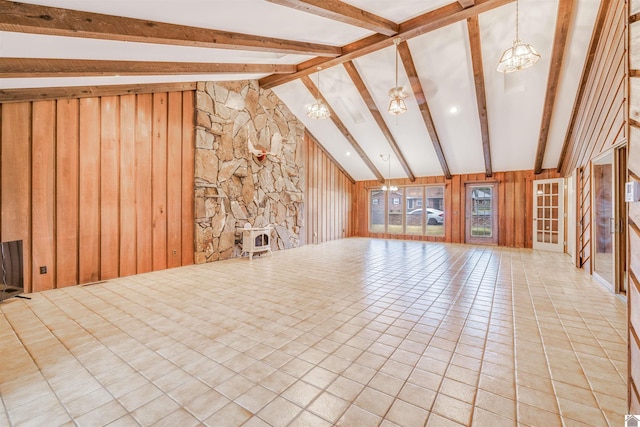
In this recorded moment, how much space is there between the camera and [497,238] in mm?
8617

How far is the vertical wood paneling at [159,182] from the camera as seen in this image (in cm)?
503

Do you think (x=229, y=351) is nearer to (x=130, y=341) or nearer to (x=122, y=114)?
(x=130, y=341)

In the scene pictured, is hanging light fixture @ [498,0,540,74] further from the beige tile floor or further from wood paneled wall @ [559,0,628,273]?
the beige tile floor

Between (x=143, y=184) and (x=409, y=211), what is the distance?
8.52 metres

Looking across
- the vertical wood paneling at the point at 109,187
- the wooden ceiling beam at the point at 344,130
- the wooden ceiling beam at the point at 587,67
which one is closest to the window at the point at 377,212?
the wooden ceiling beam at the point at 344,130

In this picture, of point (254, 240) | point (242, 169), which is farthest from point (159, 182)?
point (254, 240)

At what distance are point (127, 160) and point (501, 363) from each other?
579cm

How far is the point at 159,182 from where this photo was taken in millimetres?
5098

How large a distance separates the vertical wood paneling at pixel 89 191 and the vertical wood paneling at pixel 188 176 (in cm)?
137

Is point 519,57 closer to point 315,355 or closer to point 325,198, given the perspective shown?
point 315,355

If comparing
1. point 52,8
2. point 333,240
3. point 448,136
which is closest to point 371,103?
point 448,136

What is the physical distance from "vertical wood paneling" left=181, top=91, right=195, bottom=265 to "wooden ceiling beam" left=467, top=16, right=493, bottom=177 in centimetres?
531

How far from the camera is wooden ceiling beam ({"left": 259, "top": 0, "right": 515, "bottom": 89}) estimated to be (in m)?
3.90

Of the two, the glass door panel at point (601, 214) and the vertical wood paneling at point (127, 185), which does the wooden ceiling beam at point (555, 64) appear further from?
the vertical wood paneling at point (127, 185)
